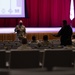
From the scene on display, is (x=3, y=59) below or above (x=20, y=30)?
below

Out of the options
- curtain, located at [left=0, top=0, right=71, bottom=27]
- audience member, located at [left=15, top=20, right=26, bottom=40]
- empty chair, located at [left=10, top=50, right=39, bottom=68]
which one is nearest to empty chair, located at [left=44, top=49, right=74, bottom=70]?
empty chair, located at [left=10, top=50, right=39, bottom=68]

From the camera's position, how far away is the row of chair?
3.59 meters

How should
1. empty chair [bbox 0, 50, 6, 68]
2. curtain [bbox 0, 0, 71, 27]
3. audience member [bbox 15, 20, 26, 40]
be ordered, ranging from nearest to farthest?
empty chair [bbox 0, 50, 6, 68] < audience member [bbox 15, 20, 26, 40] < curtain [bbox 0, 0, 71, 27]

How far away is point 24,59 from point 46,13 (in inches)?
407

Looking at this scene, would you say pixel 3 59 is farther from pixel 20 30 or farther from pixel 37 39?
pixel 37 39

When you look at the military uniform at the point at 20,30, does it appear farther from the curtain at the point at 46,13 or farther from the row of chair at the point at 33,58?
the row of chair at the point at 33,58

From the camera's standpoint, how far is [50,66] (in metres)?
3.69

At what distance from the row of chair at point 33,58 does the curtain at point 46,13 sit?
32.9ft

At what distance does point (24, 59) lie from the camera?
3623 mm

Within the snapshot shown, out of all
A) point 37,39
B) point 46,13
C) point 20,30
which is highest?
point 46,13

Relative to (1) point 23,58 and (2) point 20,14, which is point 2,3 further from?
(1) point 23,58

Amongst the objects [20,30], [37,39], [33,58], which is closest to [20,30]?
[20,30]

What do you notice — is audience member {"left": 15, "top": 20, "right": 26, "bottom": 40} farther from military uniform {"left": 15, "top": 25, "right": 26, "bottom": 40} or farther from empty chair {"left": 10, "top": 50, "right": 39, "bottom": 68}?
empty chair {"left": 10, "top": 50, "right": 39, "bottom": 68}

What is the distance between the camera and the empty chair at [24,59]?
3585 mm
